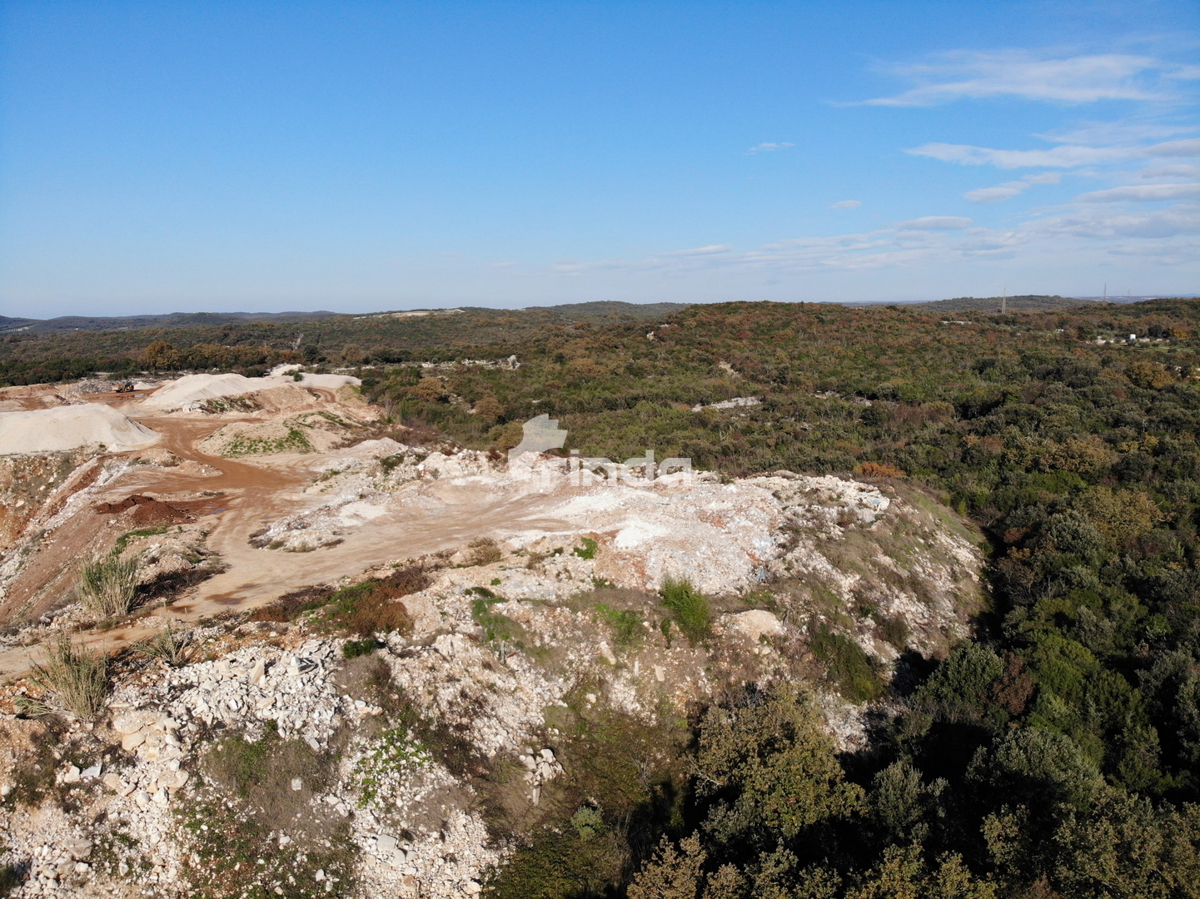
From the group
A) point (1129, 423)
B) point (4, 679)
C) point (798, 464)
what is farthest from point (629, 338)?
point (4, 679)

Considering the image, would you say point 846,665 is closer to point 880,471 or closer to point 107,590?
point 880,471

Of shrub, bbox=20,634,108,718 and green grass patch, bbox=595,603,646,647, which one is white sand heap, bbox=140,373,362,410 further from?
green grass patch, bbox=595,603,646,647

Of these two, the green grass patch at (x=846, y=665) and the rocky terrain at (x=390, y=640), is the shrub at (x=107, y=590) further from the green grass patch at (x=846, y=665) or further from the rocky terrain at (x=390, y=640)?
the green grass patch at (x=846, y=665)

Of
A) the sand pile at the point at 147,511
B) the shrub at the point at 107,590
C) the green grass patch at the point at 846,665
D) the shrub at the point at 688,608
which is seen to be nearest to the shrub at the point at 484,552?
the shrub at the point at 688,608

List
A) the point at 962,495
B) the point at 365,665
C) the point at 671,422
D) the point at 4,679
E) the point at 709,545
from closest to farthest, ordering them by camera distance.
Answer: the point at 4,679 < the point at 365,665 < the point at 709,545 < the point at 962,495 < the point at 671,422

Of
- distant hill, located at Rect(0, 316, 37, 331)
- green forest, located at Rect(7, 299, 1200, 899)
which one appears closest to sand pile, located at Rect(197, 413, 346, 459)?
green forest, located at Rect(7, 299, 1200, 899)

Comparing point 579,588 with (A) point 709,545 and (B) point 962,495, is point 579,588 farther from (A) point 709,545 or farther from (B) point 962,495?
(B) point 962,495

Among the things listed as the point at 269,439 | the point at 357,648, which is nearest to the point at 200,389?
the point at 269,439
